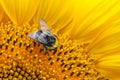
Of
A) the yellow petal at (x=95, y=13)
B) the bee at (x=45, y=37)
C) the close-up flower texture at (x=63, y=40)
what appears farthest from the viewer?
the yellow petal at (x=95, y=13)

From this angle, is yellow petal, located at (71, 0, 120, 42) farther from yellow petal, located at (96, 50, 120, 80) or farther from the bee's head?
the bee's head

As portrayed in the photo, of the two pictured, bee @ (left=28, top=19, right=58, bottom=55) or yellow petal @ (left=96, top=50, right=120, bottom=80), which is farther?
yellow petal @ (left=96, top=50, right=120, bottom=80)

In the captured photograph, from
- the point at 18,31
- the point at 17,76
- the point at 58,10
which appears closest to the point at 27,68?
the point at 17,76

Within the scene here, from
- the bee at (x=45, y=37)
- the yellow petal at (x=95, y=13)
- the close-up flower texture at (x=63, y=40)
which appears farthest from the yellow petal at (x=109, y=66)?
the bee at (x=45, y=37)

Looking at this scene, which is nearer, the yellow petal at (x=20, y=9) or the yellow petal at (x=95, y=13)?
the yellow petal at (x=20, y=9)

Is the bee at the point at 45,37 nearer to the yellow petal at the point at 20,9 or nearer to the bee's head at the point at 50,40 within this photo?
the bee's head at the point at 50,40

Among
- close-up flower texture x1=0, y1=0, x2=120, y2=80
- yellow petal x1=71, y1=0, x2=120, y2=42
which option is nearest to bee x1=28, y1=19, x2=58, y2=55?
close-up flower texture x1=0, y1=0, x2=120, y2=80
